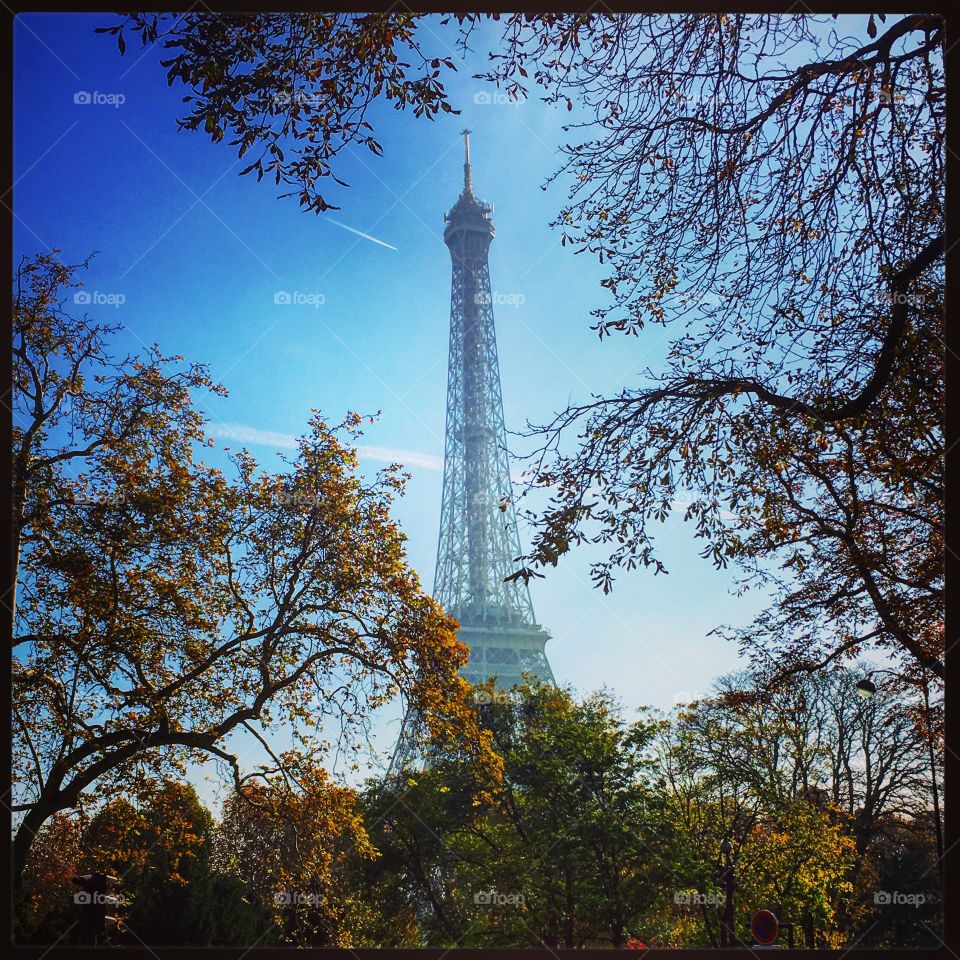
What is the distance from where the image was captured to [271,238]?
529 cm

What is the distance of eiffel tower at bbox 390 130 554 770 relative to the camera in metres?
7.82

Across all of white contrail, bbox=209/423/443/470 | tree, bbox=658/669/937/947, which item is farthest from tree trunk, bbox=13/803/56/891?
tree, bbox=658/669/937/947

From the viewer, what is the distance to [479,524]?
12922mm

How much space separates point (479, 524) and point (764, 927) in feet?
29.4

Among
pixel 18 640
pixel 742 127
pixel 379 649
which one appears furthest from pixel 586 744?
pixel 742 127

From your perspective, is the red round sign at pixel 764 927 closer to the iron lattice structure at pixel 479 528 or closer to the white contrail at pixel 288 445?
the white contrail at pixel 288 445

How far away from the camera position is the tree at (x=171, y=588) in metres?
5.36

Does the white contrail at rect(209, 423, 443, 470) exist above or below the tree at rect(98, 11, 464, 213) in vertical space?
below

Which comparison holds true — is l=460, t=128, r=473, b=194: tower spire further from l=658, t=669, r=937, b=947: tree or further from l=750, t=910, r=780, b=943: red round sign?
l=658, t=669, r=937, b=947: tree

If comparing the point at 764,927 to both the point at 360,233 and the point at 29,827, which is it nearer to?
the point at 29,827

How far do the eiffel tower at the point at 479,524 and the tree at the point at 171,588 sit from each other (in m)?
1.41

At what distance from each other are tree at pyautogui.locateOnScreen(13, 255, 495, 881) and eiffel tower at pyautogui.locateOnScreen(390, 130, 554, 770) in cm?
141

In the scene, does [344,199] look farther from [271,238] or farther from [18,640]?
[18,640]

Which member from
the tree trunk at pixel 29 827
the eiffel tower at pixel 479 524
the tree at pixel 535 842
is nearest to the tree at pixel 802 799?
the tree at pixel 535 842
